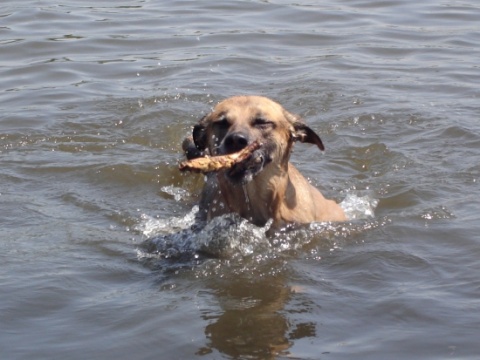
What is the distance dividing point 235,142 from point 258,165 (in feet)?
0.80

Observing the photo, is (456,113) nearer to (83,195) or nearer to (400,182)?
(400,182)

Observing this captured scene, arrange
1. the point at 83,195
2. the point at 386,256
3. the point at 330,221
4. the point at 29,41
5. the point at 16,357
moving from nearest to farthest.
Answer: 1. the point at 16,357
2. the point at 386,256
3. the point at 330,221
4. the point at 83,195
5. the point at 29,41

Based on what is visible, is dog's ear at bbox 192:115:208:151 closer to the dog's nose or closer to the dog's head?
the dog's head

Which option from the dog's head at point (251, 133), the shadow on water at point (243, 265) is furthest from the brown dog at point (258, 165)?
the shadow on water at point (243, 265)

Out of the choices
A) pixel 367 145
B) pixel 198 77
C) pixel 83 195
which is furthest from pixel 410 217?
pixel 198 77

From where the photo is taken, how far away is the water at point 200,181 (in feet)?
19.6

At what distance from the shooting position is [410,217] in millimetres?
8156

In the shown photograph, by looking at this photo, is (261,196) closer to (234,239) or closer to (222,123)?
(234,239)

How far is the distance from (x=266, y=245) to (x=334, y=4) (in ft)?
29.7

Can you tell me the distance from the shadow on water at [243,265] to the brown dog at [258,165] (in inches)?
4.0

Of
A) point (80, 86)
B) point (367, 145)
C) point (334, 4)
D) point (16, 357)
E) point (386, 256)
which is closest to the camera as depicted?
point (16, 357)

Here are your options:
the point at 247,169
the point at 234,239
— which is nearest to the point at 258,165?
the point at 247,169

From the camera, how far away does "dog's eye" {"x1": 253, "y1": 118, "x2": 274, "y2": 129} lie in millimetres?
7227

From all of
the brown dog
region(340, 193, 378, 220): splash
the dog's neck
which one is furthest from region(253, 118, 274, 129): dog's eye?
region(340, 193, 378, 220): splash
